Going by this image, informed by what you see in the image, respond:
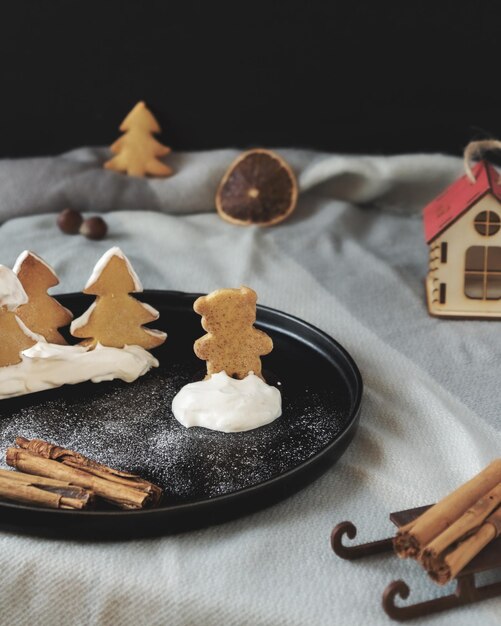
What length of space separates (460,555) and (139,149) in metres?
1.57

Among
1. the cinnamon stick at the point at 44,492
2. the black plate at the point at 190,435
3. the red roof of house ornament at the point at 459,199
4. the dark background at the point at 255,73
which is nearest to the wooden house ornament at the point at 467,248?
the red roof of house ornament at the point at 459,199

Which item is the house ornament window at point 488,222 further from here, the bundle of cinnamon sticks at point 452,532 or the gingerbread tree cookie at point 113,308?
the bundle of cinnamon sticks at point 452,532

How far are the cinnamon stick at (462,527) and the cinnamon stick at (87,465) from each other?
0.34 metres

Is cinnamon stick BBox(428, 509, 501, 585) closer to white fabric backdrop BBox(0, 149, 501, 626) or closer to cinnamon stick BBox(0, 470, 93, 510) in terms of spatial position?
white fabric backdrop BBox(0, 149, 501, 626)

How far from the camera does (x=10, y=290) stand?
138 cm

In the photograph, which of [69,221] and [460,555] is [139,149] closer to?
[69,221]

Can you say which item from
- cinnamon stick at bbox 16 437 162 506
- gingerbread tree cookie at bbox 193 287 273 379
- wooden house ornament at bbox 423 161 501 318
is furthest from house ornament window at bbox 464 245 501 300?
cinnamon stick at bbox 16 437 162 506

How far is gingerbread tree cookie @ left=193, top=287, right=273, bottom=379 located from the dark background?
3.85 feet

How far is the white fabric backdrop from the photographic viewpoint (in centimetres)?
107

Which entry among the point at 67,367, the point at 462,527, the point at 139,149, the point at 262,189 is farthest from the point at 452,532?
the point at 139,149

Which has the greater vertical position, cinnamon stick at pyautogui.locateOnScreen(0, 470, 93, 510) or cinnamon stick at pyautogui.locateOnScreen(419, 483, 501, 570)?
cinnamon stick at pyautogui.locateOnScreen(0, 470, 93, 510)

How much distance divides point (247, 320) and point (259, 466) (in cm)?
23

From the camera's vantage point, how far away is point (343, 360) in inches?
58.4

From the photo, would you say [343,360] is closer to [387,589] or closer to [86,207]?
[387,589]
